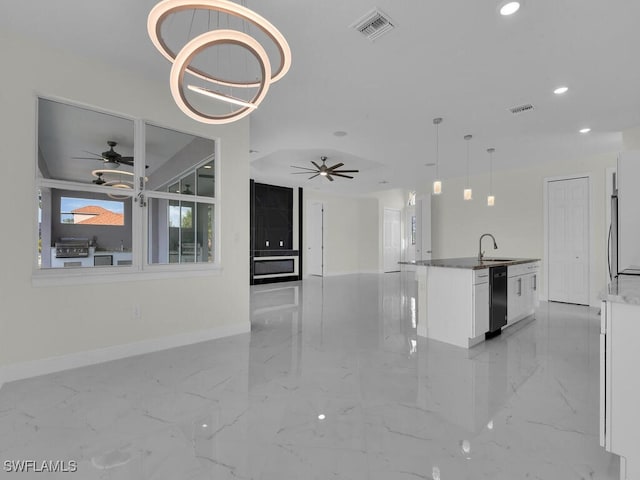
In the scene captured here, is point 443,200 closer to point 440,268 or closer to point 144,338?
point 440,268

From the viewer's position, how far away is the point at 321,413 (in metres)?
2.14

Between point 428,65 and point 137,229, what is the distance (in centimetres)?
318

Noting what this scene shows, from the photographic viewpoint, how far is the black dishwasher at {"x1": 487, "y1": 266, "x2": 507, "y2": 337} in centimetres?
376

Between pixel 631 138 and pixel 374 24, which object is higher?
pixel 374 24

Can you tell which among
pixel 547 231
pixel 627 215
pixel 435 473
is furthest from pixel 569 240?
pixel 435 473

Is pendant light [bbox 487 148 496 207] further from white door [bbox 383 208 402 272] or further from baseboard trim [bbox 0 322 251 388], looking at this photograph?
white door [bbox 383 208 402 272]

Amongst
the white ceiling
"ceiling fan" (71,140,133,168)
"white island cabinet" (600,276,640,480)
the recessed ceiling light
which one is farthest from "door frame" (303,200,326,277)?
"white island cabinet" (600,276,640,480)

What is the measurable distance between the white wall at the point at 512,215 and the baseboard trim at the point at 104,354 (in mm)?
5865

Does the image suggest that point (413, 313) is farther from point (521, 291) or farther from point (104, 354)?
point (104, 354)

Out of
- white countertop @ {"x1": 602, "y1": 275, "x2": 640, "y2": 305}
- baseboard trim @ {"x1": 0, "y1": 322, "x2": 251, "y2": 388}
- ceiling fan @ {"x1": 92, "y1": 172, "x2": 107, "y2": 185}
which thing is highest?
ceiling fan @ {"x1": 92, "y1": 172, "x2": 107, "y2": 185}

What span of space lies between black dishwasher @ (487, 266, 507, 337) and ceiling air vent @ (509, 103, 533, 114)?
189cm

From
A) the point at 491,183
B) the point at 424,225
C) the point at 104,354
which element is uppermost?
the point at 491,183

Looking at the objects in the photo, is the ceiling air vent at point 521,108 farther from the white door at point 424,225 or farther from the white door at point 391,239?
the white door at point 391,239

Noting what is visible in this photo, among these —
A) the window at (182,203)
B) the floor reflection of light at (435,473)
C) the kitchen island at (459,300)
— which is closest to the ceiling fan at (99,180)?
the window at (182,203)
